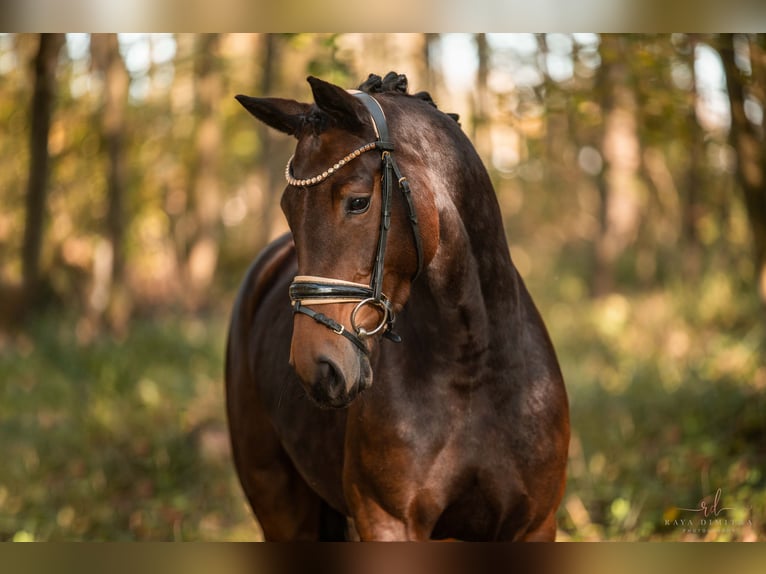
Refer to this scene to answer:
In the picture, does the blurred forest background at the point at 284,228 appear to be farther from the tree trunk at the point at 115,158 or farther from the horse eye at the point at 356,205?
the horse eye at the point at 356,205

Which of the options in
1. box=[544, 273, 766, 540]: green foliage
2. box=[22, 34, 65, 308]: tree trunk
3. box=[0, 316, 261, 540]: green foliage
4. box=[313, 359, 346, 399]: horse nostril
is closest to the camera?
box=[313, 359, 346, 399]: horse nostril

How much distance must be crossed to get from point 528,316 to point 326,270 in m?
1.01

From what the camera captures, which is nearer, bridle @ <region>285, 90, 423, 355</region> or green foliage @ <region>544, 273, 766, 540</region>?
bridle @ <region>285, 90, 423, 355</region>

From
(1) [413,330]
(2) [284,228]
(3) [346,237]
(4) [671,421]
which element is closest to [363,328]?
(3) [346,237]

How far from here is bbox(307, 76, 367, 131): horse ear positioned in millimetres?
2662

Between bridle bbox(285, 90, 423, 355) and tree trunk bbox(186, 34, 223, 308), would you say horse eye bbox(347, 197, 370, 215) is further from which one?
tree trunk bbox(186, 34, 223, 308)

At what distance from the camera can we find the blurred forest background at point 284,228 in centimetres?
660

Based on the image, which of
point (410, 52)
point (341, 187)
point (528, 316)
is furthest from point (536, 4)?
point (410, 52)

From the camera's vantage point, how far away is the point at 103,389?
9328 mm

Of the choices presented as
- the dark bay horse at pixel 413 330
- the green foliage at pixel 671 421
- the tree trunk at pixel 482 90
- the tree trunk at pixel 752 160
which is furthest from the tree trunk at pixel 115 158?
the dark bay horse at pixel 413 330

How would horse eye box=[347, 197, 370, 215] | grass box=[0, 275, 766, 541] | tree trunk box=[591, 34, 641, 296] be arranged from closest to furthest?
horse eye box=[347, 197, 370, 215], grass box=[0, 275, 766, 541], tree trunk box=[591, 34, 641, 296]

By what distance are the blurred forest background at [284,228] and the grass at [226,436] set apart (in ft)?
0.10

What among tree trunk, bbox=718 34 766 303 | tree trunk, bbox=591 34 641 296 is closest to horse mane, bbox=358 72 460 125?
tree trunk, bbox=718 34 766 303

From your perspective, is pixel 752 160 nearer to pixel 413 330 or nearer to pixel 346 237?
pixel 413 330
